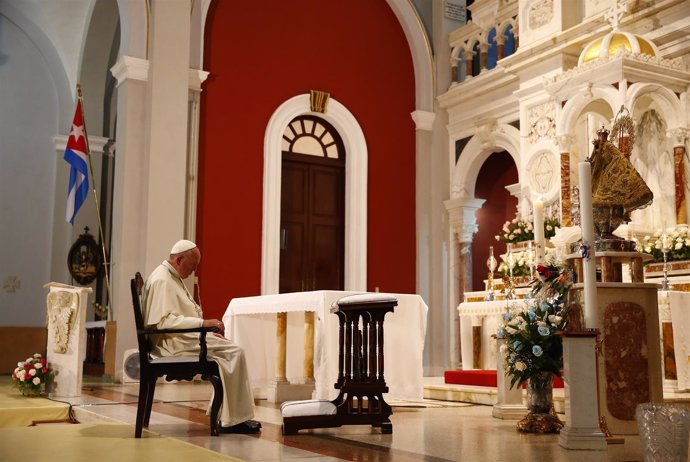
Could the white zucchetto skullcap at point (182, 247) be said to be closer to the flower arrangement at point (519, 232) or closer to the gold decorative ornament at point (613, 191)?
the gold decorative ornament at point (613, 191)

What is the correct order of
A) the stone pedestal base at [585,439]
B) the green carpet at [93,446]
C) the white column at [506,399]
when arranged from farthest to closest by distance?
1. the white column at [506,399]
2. the stone pedestal base at [585,439]
3. the green carpet at [93,446]

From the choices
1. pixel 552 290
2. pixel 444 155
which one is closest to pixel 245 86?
pixel 444 155

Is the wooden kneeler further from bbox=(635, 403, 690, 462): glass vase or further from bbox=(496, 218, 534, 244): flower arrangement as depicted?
bbox=(496, 218, 534, 244): flower arrangement

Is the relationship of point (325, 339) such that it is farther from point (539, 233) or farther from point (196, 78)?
point (196, 78)

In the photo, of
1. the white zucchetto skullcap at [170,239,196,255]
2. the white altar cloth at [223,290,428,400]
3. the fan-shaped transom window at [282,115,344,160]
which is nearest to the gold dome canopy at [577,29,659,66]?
the white altar cloth at [223,290,428,400]

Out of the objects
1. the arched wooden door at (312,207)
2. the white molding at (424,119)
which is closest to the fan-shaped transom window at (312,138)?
the arched wooden door at (312,207)

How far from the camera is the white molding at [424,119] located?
12562 mm

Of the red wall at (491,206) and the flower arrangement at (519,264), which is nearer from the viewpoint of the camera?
the flower arrangement at (519,264)

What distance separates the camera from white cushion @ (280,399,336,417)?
4844 mm

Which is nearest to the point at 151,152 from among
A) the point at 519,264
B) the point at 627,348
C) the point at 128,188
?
the point at 128,188

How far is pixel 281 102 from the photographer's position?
11.4 metres

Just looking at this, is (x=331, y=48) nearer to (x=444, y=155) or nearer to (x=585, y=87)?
(x=444, y=155)

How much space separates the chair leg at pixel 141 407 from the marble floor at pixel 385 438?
138 millimetres

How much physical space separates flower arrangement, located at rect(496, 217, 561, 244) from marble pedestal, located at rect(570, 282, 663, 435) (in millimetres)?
4536
